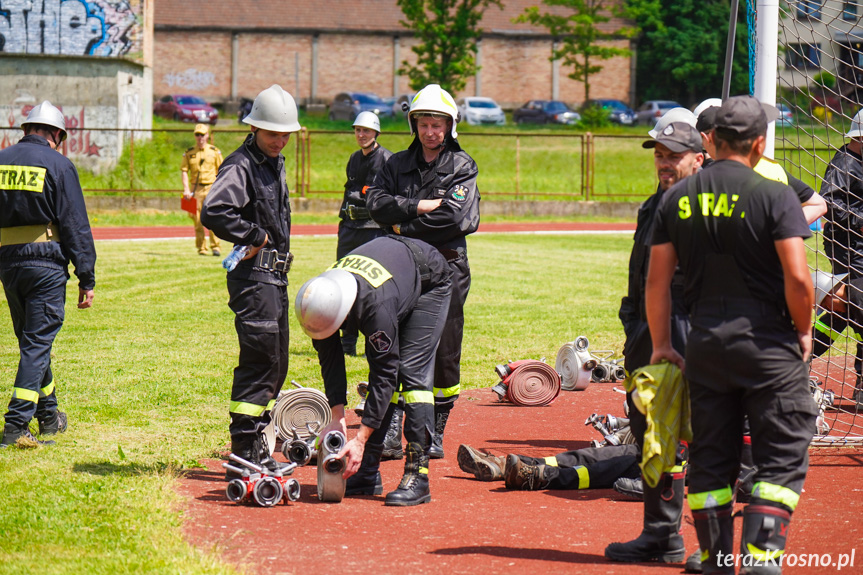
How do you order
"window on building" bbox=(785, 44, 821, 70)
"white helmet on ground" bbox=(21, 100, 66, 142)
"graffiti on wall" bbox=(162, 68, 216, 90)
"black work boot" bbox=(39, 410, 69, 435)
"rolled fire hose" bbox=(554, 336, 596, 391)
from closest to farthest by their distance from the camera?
"white helmet on ground" bbox=(21, 100, 66, 142) → "black work boot" bbox=(39, 410, 69, 435) → "window on building" bbox=(785, 44, 821, 70) → "rolled fire hose" bbox=(554, 336, 596, 391) → "graffiti on wall" bbox=(162, 68, 216, 90)

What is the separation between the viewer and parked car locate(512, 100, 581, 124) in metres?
55.5

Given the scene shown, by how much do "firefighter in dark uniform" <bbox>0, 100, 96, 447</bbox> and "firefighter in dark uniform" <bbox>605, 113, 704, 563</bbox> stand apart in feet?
12.5

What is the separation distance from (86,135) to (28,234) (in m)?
24.9

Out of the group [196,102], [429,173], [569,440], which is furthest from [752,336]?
[196,102]

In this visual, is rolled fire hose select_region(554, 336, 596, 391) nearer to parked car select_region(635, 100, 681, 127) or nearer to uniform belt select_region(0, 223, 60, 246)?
uniform belt select_region(0, 223, 60, 246)

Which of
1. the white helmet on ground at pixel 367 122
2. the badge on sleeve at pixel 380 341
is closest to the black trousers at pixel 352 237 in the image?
the white helmet on ground at pixel 367 122

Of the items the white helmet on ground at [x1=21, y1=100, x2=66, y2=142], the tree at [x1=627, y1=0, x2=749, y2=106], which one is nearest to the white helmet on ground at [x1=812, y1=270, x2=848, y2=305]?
the white helmet on ground at [x1=21, y1=100, x2=66, y2=142]

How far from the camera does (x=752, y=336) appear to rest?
407 cm

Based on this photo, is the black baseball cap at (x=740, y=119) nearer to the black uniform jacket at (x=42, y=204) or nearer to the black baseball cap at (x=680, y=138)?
the black baseball cap at (x=680, y=138)

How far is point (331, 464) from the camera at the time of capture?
5637 millimetres

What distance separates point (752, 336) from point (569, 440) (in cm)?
357

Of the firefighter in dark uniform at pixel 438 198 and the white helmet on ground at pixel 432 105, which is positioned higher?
the white helmet on ground at pixel 432 105

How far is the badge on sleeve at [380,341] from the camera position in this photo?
537 centimetres

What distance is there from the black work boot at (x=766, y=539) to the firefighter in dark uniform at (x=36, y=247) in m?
4.74
